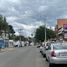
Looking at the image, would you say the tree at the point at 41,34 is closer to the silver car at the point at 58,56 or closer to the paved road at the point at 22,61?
the paved road at the point at 22,61

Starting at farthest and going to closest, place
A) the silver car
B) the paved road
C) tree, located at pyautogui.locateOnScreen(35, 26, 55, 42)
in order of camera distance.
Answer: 1. tree, located at pyautogui.locateOnScreen(35, 26, 55, 42)
2. the paved road
3. the silver car

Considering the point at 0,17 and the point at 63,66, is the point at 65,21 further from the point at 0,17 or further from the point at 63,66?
the point at 63,66

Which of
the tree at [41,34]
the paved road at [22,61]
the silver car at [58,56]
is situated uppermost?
the tree at [41,34]

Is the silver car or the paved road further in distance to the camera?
the paved road

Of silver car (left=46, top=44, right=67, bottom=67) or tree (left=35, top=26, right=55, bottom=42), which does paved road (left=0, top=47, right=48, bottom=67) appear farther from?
tree (left=35, top=26, right=55, bottom=42)

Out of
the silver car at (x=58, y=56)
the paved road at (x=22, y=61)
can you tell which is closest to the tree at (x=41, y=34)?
the paved road at (x=22, y=61)

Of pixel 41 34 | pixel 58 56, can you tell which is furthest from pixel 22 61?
pixel 41 34

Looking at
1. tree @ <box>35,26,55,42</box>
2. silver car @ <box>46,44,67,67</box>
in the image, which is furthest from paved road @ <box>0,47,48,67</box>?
tree @ <box>35,26,55,42</box>

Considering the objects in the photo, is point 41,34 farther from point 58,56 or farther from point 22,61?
point 58,56

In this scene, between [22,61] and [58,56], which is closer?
[58,56]

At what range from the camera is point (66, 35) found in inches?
2776

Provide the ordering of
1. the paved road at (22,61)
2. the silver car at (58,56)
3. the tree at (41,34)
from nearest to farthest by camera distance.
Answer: the silver car at (58,56), the paved road at (22,61), the tree at (41,34)

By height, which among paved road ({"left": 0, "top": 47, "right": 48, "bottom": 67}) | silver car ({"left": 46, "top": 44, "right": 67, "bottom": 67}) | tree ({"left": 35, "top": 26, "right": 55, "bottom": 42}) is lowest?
paved road ({"left": 0, "top": 47, "right": 48, "bottom": 67})

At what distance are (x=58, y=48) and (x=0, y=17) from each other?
66.5 metres
